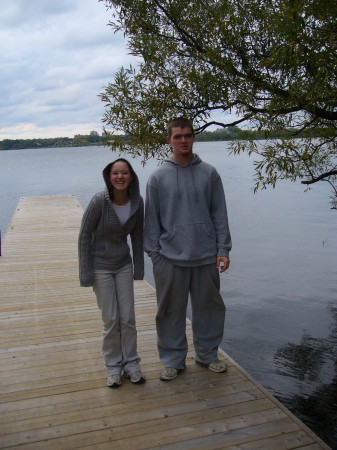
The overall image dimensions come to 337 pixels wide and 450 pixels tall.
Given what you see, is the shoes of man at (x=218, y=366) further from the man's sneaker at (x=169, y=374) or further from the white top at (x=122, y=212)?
the white top at (x=122, y=212)

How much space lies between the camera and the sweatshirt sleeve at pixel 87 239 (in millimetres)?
3137

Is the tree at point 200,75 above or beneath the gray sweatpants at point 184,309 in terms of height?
above

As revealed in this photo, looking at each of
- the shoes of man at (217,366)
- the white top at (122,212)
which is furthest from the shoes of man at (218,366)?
the white top at (122,212)

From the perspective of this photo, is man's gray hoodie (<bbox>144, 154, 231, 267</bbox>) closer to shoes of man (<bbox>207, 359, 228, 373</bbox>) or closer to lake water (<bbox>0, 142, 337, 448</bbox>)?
shoes of man (<bbox>207, 359, 228, 373</bbox>)

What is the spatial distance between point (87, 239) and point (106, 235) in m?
0.13

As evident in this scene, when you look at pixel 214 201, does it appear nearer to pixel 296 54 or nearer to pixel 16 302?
pixel 296 54

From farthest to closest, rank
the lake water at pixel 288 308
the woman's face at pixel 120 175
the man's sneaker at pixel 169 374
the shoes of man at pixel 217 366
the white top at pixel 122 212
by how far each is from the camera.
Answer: the lake water at pixel 288 308 < the shoes of man at pixel 217 366 < the man's sneaker at pixel 169 374 < the white top at pixel 122 212 < the woman's face at pixel 120 175

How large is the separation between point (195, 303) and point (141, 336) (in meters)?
1.16

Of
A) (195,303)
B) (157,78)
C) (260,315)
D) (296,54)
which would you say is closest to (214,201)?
(195,303)

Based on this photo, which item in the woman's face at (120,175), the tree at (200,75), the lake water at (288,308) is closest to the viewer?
the woman's face at (120,175)

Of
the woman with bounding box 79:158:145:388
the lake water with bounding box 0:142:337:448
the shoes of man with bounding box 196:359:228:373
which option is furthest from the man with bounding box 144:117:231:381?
the lake water with bounding box 0:142:337:448

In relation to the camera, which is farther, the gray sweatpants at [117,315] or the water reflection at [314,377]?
the water reflection at [314,377]

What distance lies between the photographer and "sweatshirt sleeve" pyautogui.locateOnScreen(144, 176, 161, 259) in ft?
10.4

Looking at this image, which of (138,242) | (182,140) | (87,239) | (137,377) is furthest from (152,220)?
(137,377)
